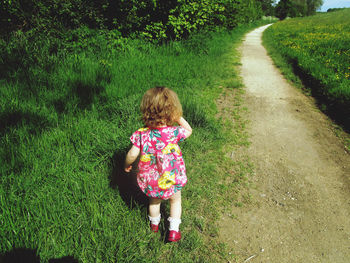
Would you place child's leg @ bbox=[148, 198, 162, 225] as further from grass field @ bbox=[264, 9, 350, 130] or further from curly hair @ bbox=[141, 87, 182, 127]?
grass field @ bbox=[264, 9, 350, 130]

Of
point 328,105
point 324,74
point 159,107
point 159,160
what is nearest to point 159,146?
point 159,160

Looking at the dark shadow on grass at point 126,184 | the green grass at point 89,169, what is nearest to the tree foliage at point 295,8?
the green grass at point 89,169

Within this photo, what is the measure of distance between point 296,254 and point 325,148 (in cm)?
203

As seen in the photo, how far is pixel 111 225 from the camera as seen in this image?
171 cm

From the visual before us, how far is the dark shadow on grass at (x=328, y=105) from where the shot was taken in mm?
3855

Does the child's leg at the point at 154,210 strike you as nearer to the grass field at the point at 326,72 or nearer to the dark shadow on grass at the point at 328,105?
the dark shadow on grass at the point at 328,105

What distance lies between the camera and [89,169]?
2135 millimetres

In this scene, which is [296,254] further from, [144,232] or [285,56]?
[285,56]

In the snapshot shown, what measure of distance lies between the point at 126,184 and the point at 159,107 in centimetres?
103

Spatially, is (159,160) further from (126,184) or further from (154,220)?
(126,184)

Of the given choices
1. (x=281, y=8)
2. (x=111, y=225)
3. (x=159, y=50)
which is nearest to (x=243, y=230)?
(x=111, y=225)

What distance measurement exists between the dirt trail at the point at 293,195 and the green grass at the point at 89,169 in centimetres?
24

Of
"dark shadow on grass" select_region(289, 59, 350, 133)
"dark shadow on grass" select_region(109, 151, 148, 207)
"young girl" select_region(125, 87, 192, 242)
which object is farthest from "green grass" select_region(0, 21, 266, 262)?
"dark shadow on grass" select_region(289, 59, 350, 133)

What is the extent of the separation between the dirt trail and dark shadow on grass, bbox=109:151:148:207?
844mm
